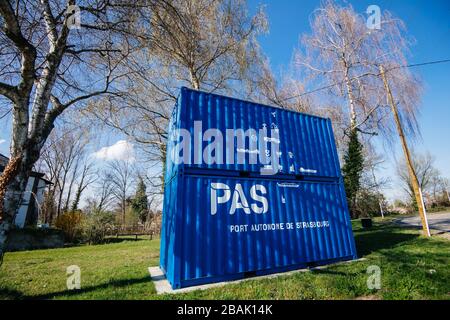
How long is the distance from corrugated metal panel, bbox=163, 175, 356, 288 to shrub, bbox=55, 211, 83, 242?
52.7 feet

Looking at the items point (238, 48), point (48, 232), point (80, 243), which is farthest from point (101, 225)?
point (238, 48)

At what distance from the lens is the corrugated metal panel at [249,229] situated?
15.8 feet

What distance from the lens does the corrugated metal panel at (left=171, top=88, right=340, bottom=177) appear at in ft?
18.4

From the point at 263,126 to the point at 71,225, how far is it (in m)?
18.5

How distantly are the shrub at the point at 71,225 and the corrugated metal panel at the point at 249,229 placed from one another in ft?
52.7

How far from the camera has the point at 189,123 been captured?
5.51 m

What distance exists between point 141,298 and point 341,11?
19.6 metres

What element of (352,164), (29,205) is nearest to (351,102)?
(352,164)

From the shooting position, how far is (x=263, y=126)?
654 cm

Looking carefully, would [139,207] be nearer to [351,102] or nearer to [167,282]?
[351,102]
